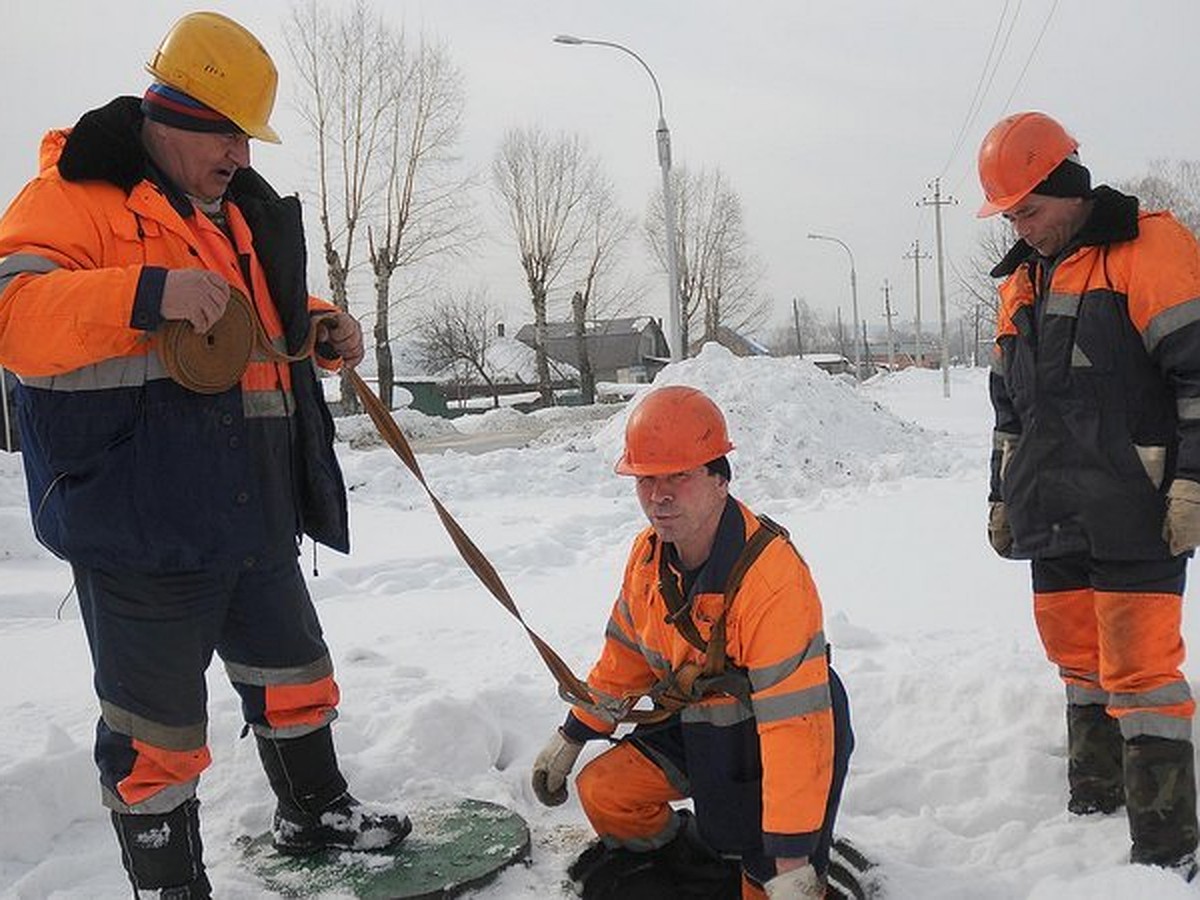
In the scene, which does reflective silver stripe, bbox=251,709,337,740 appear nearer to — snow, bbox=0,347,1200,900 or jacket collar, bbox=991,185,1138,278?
snow, bbox=0,347,1200,900

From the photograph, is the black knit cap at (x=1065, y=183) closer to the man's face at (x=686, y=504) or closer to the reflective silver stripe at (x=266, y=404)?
the man's face at (x=686, y=504)

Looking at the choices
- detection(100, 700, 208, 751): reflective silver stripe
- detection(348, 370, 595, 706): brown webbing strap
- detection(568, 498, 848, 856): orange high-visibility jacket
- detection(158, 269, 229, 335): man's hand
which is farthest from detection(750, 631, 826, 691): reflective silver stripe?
detection(158, 269, 229, 335): man's hand

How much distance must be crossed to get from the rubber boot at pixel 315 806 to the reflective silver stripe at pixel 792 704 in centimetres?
126

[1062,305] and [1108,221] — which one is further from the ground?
[1108,221]

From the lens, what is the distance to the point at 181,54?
2.50 m

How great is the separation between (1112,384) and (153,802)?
2618 mm

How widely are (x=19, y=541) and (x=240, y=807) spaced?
18.5 feet

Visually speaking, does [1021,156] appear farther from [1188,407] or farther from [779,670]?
[779,670]

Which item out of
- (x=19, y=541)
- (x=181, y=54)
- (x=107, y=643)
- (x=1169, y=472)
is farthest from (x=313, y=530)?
(x=19, y=541)

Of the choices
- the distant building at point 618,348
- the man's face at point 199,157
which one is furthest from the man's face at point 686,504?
the distant building at point 618,348

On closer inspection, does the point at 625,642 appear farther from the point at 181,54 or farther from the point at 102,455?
the point at 181,54

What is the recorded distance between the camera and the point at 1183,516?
8.66 feet

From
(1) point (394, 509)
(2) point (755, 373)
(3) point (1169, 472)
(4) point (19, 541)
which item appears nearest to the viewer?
(3) point (1169, 472)

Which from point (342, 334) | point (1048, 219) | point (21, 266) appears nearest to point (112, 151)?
point (21, 266)
